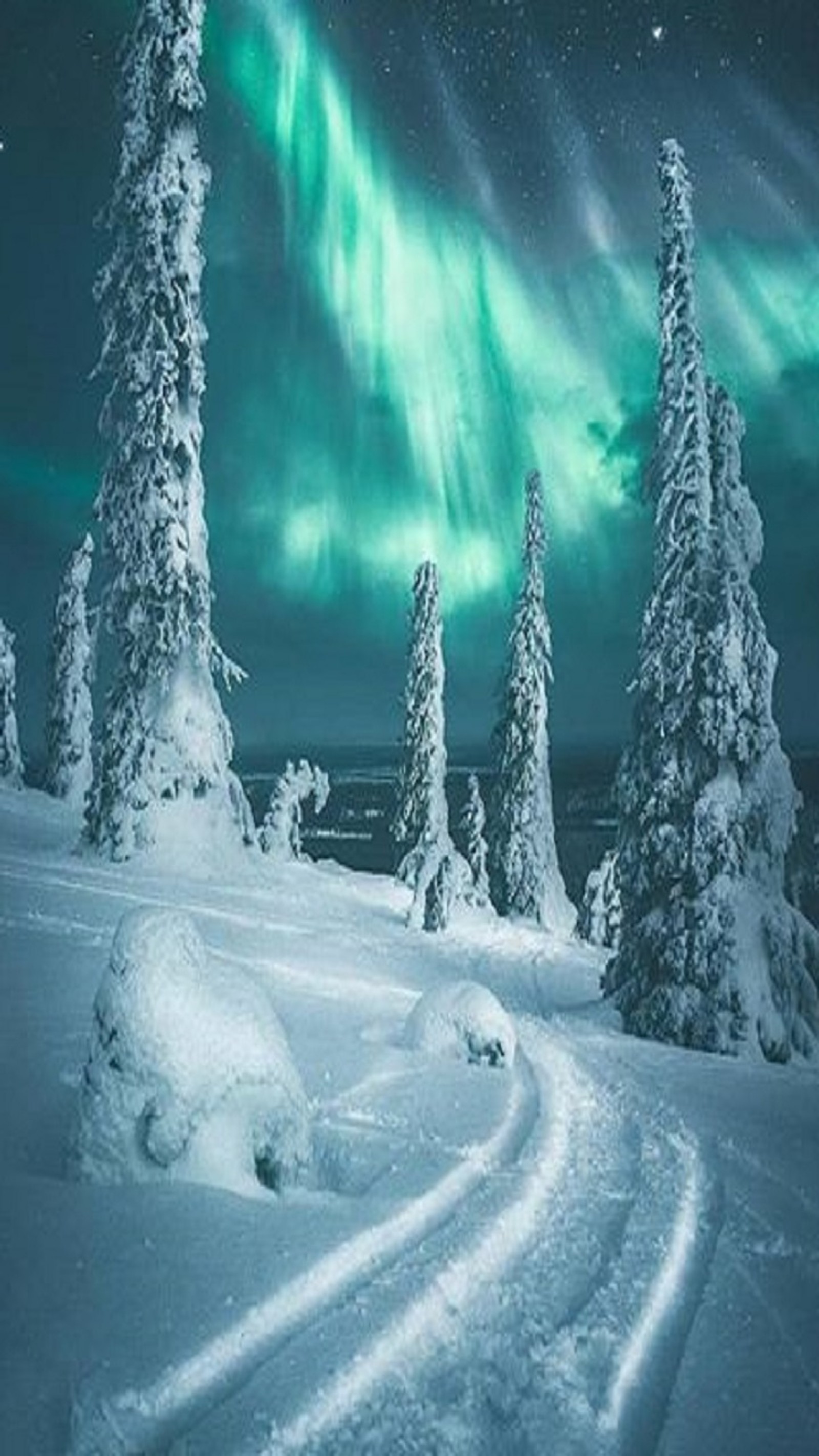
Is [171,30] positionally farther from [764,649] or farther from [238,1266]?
[238,1266]

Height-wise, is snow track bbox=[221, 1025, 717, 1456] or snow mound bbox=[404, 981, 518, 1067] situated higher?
snow mound bbox=[404, 981, 518, 1067]

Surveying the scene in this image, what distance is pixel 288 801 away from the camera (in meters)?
28.7

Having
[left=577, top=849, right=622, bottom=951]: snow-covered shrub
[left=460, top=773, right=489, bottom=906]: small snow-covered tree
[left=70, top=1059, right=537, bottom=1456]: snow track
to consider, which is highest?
[left=460, top=773, right=489, bottom=906]: small snow-covered tree

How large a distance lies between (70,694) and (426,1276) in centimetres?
3531

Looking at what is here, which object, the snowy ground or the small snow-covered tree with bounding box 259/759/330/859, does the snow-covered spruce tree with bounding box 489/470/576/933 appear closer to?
the small snow-covered tree with bounding box 259/759/330/859

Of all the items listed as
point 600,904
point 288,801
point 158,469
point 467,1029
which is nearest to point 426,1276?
point 467,1029

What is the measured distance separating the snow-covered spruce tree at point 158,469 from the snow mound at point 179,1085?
954cm

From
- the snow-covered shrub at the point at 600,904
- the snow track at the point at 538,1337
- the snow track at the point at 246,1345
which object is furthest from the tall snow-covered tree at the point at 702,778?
the snow-covered shrub at the point at 600,904

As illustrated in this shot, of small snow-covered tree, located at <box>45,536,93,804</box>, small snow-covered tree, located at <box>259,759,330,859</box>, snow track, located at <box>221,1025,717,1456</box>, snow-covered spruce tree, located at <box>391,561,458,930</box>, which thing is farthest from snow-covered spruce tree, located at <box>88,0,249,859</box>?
small snow-covered tree, located at <box>45,536,93,804</box>

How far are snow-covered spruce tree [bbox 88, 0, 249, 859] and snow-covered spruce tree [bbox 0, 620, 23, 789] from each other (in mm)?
23653

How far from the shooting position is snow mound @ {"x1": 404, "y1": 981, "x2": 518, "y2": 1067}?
5.82 meters

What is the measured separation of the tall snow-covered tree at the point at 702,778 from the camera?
418 inches

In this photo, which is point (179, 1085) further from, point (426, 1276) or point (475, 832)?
point (475, 832)

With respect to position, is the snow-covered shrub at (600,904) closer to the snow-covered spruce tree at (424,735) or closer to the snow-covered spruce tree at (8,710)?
the snow-covered spruce tree at (424,735)
